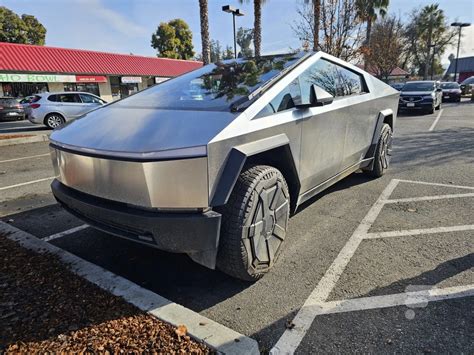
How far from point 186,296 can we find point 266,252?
25.5 inches

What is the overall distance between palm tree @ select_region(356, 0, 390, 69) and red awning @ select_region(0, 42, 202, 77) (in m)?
13.8

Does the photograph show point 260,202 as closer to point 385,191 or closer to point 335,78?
point 335,78

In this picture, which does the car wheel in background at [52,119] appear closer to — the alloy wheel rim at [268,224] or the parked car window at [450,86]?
the alloy wheel rim at [268,224]

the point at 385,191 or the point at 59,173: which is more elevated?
the point at 59,173

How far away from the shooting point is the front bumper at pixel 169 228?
2.04 metres

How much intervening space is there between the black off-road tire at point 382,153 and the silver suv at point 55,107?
482 inches

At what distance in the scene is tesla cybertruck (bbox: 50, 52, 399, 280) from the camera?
Answer: 6.70 feet

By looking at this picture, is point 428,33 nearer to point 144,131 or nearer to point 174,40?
point 174,40

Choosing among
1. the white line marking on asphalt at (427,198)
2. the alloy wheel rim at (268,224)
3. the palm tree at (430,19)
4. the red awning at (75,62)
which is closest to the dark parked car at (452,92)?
the red awning at (75,62)

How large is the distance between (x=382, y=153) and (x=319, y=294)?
322 cm

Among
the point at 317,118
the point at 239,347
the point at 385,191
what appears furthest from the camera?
the point at 385,191

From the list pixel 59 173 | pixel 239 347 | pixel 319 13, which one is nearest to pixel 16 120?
pixel 319 13

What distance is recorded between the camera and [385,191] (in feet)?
15.1

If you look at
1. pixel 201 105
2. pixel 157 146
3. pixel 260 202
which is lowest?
pixel 260 202
